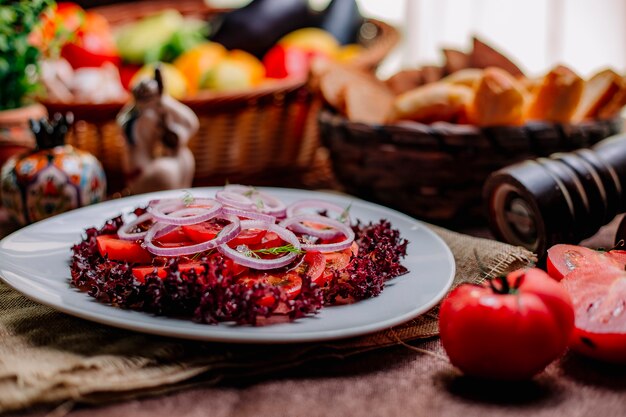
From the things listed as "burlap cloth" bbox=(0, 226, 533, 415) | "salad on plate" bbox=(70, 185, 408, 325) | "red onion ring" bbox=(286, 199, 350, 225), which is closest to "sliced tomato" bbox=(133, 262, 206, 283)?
"salad on plate" bbox=(70, 185, 408, 325)

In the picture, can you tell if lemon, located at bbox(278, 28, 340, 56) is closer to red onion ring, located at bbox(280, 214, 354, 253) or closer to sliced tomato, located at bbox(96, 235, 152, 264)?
red onion ring, located at bbox(280, 214, 354, 253)

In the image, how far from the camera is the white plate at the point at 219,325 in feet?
3.73

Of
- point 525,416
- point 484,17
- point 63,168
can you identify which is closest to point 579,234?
point 525,416

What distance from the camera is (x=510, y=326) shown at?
1.06 m

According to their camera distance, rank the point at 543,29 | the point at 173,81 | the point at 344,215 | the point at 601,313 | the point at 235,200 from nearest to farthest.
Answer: the point at 601,313 < the point at 235,200 < the point at 344,215 < the point at 173,81 < the point at 543,29

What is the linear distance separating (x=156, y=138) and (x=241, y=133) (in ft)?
1.30

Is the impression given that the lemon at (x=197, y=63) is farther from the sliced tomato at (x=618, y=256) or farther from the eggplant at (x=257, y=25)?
the sliced tomato at (x=618, y=256)

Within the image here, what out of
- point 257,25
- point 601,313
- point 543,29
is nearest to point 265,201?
point 601,313

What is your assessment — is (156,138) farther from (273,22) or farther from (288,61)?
(273,22)

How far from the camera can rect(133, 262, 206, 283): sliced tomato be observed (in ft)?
4.14

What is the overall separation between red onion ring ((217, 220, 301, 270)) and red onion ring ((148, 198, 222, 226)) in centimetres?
8

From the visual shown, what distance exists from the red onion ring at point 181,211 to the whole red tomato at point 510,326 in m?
0.53

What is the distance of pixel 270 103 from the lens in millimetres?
2328

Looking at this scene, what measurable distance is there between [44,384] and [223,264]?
35 centimetres
